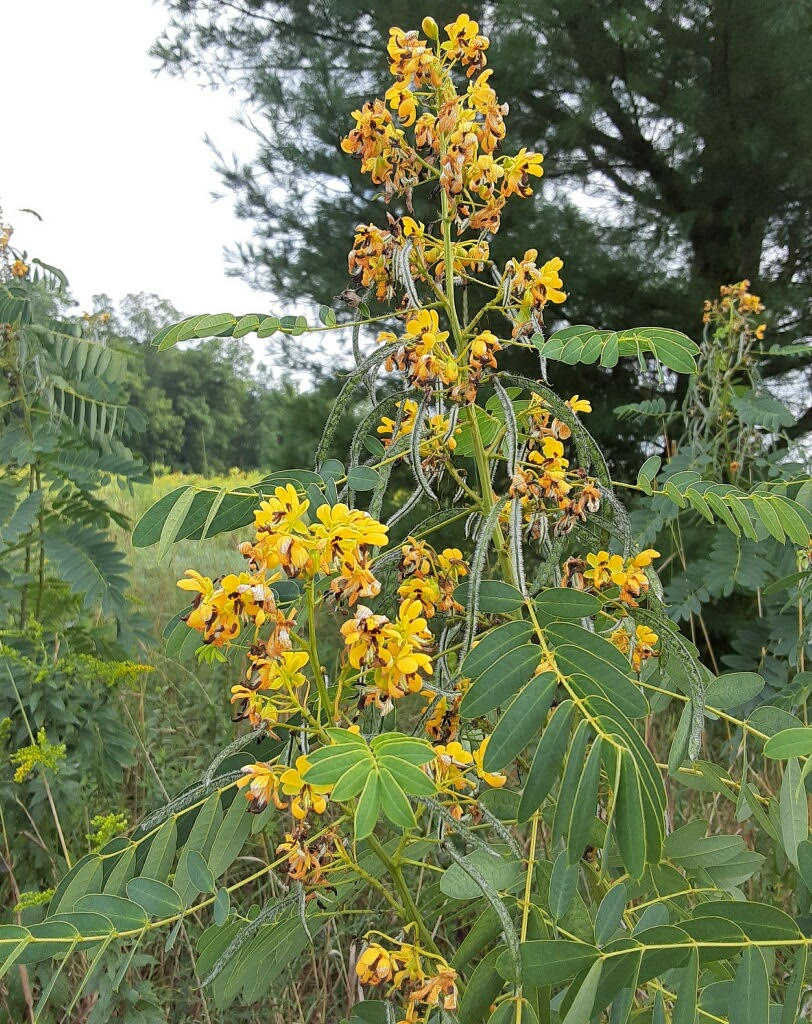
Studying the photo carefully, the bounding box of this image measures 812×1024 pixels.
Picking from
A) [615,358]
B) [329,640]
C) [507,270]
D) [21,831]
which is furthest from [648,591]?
[329,640]

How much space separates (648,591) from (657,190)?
7.96ft

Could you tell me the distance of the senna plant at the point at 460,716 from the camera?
1.77 feet

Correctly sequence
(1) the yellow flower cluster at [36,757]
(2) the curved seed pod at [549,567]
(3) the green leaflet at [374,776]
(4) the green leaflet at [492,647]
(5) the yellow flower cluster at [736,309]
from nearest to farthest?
(3) the green leaflet at [374,776] < (4) the green leaflet at [492,647] < (2) the curved seed pod at [549,567] < (1) the yellow flower cluster at [36,757] < (5) the yellow flower cluster at [736,309]

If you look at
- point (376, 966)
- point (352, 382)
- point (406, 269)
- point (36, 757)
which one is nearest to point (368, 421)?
point (352, 382)

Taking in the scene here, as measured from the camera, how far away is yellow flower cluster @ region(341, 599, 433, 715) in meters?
0.54

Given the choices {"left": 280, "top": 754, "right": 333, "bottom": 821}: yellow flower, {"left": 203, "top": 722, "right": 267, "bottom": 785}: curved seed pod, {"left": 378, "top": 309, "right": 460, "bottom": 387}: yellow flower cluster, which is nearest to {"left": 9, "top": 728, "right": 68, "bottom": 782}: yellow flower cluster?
{"left": 203, "top": 722, "right": 267, "bottom": 785}: curved seed pod

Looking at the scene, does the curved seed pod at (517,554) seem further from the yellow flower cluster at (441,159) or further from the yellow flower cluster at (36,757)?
the yellow flower cluster at (36,757)

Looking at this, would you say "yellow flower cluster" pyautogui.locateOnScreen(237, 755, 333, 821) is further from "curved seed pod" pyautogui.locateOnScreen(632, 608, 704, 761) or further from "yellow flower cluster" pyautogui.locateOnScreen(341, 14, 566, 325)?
"yellow flower cluster" pyautogui.locateOnScreen(341, 14, 566, 325)

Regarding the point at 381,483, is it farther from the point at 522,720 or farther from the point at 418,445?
the point at 522,720

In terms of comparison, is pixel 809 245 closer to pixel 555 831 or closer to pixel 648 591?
pixel 648 591

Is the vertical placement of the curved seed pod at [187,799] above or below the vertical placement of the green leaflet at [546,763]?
below

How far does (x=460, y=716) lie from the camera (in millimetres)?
553

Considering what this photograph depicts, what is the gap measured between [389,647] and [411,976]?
10.7 inches

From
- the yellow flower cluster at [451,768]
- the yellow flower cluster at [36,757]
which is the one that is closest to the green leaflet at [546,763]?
the yellow flower cluster at [451,768]
